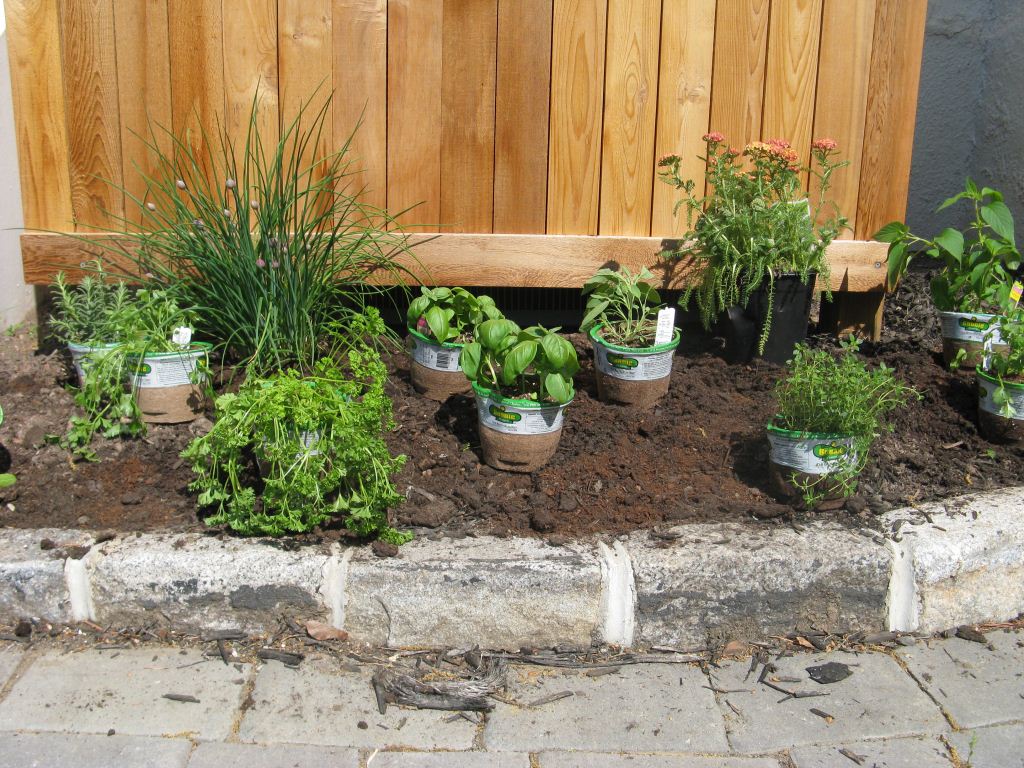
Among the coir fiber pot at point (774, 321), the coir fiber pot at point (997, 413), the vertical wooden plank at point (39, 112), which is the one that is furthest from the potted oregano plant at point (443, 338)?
the coir fiber pot at point (997, 413)

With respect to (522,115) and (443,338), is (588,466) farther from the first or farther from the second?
(522,115)

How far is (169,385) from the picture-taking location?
10.2 ft

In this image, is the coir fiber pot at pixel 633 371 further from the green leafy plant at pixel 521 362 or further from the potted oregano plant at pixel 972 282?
the potted oregano plant at pixel 972 282

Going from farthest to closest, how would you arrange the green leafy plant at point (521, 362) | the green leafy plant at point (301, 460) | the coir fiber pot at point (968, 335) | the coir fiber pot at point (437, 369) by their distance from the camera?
the coir fiber pot at point (968, 335), the coir fiber pot at point (437, 369), the green leafy plant at point (521, 362), the green leafy plant at point (301, 460)

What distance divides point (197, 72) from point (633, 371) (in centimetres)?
204

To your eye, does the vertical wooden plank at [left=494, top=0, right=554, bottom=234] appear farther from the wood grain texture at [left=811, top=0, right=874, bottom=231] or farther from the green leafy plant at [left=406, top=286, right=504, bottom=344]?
the wood grain texture at [left=811, top=0, right=874, bottom=231]

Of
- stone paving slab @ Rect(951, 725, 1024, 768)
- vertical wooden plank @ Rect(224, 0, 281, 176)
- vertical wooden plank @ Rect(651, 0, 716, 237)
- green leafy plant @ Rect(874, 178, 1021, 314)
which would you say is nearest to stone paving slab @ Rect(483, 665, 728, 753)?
stone paving slab @ Rect(951, 725, 1024, 768)

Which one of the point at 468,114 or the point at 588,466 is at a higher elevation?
the point at 468,114

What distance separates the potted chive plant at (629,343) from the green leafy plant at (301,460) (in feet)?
3.06

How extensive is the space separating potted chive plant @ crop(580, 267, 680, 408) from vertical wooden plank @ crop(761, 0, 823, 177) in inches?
34.9

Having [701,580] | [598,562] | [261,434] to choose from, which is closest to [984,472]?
[701,580]

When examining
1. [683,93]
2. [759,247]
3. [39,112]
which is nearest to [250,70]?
[39,112]

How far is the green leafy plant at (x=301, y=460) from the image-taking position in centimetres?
246

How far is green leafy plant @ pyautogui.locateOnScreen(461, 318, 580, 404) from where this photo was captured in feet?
9.05
